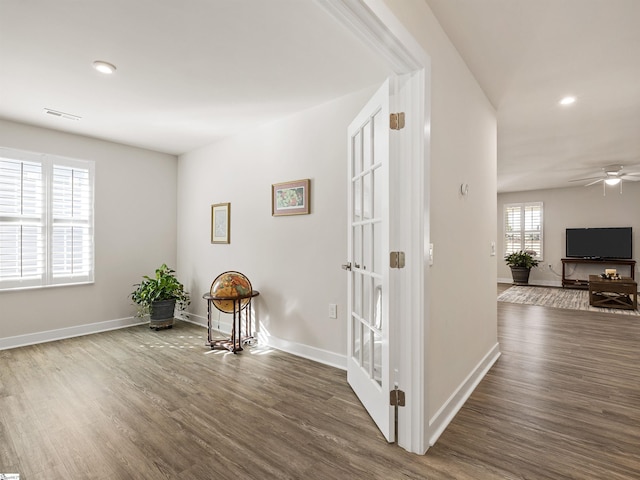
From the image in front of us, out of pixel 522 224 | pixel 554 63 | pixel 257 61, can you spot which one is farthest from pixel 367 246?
pixel 522 224

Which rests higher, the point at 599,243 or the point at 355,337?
the point at 599,243

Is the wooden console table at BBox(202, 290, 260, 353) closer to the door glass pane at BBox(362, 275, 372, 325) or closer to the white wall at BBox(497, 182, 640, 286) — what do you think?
the door glass pane at BBox(362, 275, 372, 325)

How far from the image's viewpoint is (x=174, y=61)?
2.54m

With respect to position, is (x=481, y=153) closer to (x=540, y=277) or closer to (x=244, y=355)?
(x=244, y=355)

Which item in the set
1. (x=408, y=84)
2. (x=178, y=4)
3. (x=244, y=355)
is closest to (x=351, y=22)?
(x=408, y=84)

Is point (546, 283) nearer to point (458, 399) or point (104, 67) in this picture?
point (458, 399)

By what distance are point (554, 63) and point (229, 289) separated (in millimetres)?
3412

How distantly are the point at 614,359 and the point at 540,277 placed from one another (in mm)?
6334

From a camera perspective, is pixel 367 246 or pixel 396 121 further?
pixel 367 246

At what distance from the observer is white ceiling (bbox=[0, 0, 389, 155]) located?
202 centimetres

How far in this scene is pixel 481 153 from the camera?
2887 millimetres

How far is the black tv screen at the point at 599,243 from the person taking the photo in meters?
7.68

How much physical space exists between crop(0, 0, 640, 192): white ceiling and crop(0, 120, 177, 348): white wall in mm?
350

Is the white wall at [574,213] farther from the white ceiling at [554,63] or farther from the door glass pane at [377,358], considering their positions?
the door glass pane at [377,358]
